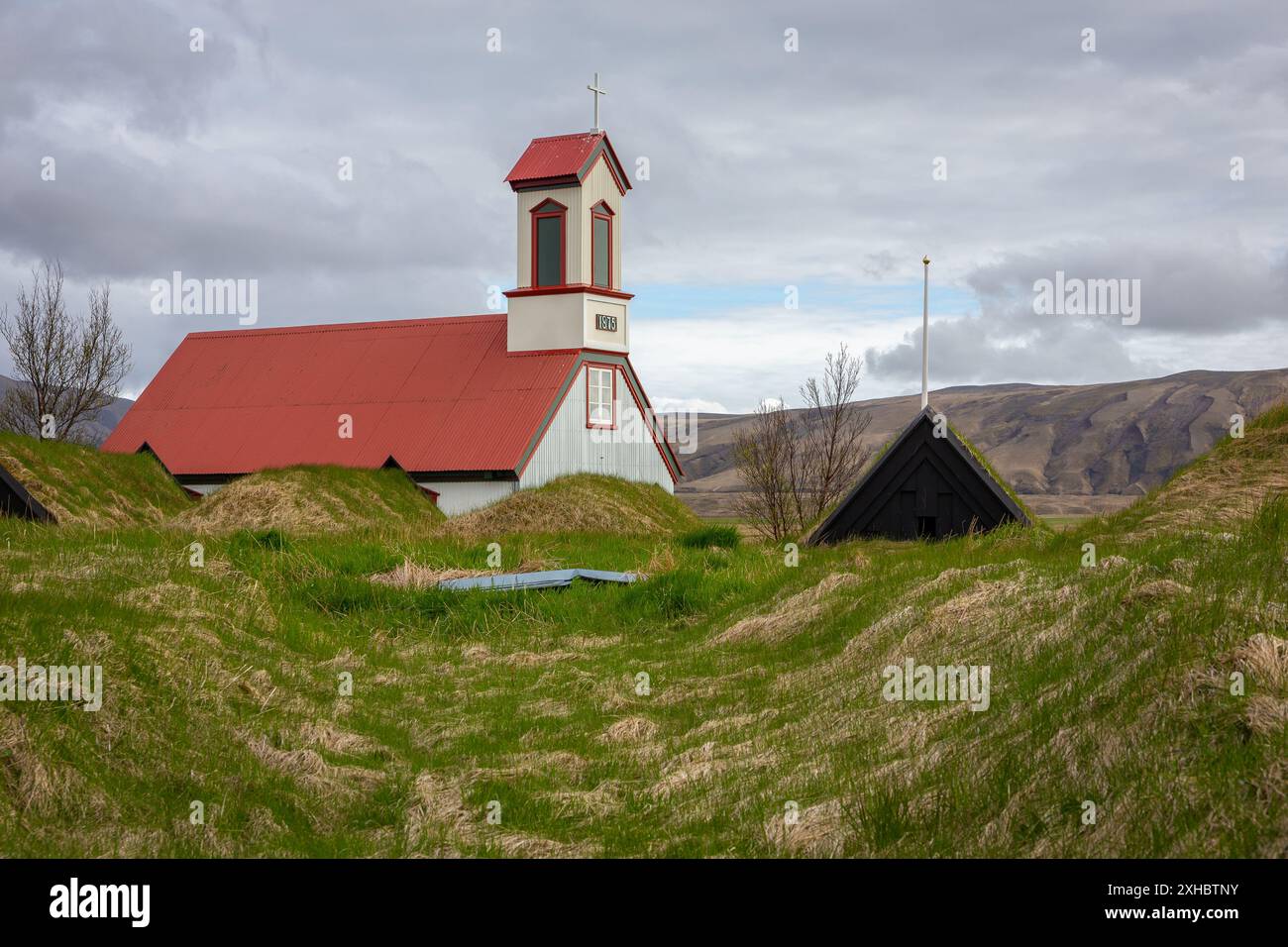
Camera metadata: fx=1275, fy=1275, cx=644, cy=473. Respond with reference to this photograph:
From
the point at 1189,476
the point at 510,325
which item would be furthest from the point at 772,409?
the point at 1189,476

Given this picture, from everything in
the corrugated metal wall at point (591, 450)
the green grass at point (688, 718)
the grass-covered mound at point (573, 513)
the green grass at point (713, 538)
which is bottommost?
the green grass at point (688, 718)

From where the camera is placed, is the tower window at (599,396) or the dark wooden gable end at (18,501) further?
the tower window at (599,396)

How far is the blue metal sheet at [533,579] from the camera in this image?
21250 mm

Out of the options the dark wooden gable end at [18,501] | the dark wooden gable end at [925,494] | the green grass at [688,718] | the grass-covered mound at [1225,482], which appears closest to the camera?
the green grass at [688,718]

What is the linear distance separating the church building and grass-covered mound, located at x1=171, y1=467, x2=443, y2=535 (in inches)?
101

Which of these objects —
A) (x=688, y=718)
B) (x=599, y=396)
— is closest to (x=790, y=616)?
(x=688, y=718)

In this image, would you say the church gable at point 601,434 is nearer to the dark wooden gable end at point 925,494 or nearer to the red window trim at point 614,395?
the red window trim at point 614,395

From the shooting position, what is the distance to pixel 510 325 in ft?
152

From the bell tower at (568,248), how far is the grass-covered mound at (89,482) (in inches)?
538

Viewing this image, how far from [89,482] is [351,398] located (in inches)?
548

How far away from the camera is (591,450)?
44812 millimetres

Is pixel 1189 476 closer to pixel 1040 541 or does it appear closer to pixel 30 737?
→ pixel 1040 541

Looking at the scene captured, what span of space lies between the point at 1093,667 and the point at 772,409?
35.5m

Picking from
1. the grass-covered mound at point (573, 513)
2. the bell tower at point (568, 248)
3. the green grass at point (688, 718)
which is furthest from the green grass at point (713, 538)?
the bell tower at point (568, 248)
